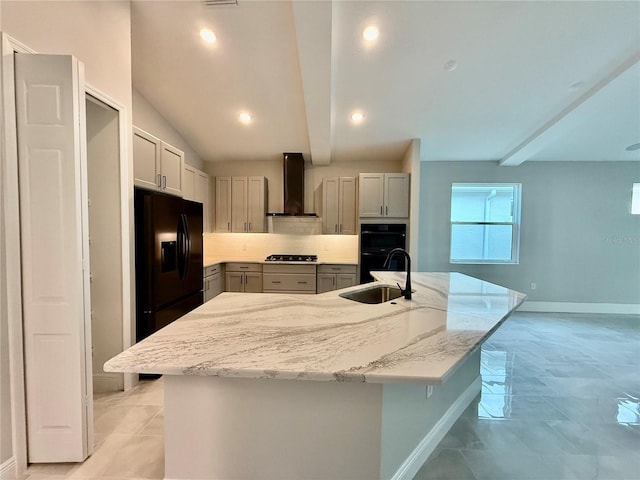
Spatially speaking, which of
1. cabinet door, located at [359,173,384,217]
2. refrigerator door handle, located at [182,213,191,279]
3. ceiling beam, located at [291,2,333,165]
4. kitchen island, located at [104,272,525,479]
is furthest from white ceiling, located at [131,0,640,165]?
kitchen island, located at [104,272,525,479]

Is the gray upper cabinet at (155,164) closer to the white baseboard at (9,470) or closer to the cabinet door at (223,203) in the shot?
the cabinet door at (223,203)

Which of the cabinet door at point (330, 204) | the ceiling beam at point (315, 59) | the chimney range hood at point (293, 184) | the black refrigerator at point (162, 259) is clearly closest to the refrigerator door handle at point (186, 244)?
the black refrigerator at point (162, 259)

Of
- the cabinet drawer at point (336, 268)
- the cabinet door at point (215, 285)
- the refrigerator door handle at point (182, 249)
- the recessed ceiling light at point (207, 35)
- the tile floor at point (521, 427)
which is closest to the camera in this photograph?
the tile floor at point (521, 427)

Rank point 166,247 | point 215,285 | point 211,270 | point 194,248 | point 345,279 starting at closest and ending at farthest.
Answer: point 166,247 < point 194,248 < point 211,270 < point 215,285 < point 345,279

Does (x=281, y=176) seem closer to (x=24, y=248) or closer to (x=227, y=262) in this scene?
(x=227, y=262)

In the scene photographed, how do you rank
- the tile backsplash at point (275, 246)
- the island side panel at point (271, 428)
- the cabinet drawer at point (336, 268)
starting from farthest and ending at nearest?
the tile backsplash at point (275, 246), the cabinet drawer at point (336, 268), the island side panel at point (271, 428)

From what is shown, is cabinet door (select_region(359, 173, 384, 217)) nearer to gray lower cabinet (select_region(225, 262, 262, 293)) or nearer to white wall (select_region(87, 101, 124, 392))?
gray lower cabinet (select_region(225, 262, 262, 293))

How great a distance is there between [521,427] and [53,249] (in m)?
3.27

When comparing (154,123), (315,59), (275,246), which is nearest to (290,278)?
(275,246)

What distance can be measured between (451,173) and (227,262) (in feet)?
14.1

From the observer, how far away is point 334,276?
4574 mm

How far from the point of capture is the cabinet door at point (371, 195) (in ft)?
14.5

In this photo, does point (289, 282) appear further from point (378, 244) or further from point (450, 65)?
point (450, 65)

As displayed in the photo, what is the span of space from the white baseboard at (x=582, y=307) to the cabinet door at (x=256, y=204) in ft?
16.5
